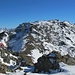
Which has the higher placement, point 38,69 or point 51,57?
point 51,57

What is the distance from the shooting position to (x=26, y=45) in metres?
181

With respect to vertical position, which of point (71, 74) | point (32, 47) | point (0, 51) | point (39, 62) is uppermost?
point (32, 47)

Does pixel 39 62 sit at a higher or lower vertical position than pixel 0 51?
lower

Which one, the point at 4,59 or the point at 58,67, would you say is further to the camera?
the point at 4,59

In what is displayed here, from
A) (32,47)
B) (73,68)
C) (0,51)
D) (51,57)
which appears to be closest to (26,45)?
(32,47)

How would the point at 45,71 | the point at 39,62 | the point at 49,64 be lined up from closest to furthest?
the point at 45,71 → the point at 49,64 → the point at 39,62

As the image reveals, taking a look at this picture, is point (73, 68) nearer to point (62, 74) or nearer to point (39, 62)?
point (62, 74)

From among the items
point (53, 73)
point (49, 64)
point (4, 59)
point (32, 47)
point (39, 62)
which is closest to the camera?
point (53, 73)

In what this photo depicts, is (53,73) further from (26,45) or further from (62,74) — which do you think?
(26,45)

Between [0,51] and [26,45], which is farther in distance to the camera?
[26,45]

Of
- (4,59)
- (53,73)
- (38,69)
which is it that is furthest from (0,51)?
(53,73)

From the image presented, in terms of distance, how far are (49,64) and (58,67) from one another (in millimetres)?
3512

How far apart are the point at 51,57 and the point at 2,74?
16.5 meters

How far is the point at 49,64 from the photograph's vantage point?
48.1 m
